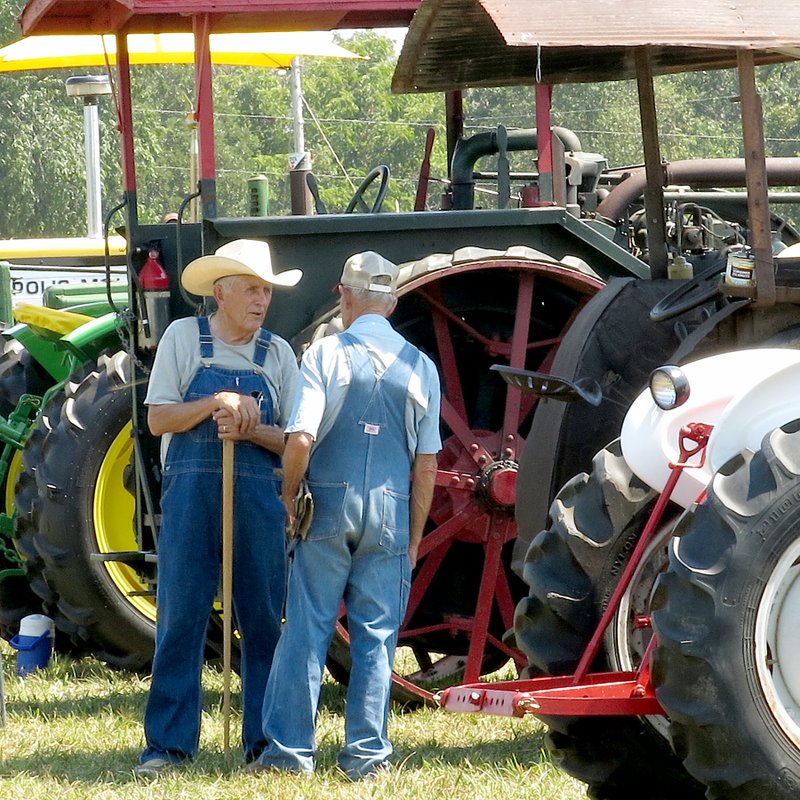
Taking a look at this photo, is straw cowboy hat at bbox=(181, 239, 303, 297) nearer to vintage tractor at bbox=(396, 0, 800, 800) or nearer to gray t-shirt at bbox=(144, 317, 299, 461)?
gray t-shirt at bbox=(144, 317, 299, 461)

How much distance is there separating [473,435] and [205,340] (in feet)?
4.77

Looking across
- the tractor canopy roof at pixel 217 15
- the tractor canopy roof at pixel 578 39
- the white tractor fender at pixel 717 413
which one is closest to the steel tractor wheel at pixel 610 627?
the white tractor fender at pixel 717 413

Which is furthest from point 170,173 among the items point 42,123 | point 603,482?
point 603,482

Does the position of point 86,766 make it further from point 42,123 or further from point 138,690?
point 42,123

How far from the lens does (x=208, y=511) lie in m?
5.37

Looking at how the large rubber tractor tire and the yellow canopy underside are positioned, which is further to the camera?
the yellow canopy underside

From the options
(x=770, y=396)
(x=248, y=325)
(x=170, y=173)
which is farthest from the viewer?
(x=170, y=173)

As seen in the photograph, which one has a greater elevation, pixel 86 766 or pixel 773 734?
pixel 773 734

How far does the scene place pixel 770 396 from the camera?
401cm

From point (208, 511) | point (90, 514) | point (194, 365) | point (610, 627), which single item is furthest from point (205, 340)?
point (90, 514)

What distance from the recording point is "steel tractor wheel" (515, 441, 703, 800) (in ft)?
13.9

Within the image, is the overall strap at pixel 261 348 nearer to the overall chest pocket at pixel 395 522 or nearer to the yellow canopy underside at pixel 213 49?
the overall chest pocket at pixel 395 522

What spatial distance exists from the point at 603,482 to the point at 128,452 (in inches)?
136

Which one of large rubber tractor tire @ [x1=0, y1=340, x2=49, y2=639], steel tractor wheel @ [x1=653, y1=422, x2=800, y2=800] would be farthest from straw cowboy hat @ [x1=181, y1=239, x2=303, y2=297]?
large rubber tractor tire @ [x1=0, y1=340, x2=49, y2=639]
